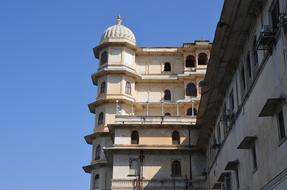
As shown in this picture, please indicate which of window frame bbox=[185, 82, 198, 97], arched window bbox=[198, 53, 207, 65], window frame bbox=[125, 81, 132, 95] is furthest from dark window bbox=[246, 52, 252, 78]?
arched window bbox=[198, 53, 207, 65]

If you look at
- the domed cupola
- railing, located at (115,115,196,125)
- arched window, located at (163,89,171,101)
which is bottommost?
railing, located at (115,115,196,125)

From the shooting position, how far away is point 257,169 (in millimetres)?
19312

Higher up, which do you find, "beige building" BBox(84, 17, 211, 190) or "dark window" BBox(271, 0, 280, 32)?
"beige building" BBox(84, 17, 211, 190)

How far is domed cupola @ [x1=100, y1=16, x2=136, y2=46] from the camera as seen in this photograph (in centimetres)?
5088

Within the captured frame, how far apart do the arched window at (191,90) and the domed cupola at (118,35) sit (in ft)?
24.7

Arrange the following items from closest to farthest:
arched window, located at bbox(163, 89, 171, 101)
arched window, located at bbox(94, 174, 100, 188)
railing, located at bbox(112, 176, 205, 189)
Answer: railing, located at bbox(112, 176, 205, 189), arched window, located at bbox(94, 174, 100, 188), arched window, located at bbox(163, 89, 171, 101)

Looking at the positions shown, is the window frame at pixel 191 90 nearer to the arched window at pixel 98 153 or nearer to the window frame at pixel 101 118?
the window frame at pixel 101 118

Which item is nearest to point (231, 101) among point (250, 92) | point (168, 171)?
Result: point (250, 92)

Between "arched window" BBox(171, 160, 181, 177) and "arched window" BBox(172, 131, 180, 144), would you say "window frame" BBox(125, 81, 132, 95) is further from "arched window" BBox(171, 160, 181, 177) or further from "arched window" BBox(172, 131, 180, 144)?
"arched window" BBox(171, 160, 181, 177)

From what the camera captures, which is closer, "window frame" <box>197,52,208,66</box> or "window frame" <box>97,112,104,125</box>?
"window frame" <box>97,112,104,125</box>

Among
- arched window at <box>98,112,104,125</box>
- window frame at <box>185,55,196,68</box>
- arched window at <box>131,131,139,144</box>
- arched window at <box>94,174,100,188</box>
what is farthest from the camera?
window frame at <box>185,55,196,68</box>

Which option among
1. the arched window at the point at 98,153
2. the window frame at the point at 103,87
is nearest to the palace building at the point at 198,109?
the arched window at the point at 98,153

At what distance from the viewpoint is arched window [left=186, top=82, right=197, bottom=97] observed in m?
50.6

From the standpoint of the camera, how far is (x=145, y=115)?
151 feet
